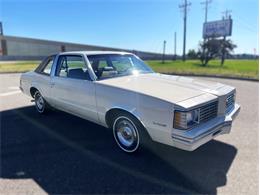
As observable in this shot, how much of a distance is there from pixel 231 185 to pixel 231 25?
118ft

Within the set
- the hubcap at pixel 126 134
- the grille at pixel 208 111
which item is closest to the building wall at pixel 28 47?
the hubcap at pixel 126 134

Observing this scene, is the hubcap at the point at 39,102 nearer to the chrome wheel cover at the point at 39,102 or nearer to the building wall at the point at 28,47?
the chrome wheel cover at the point at 39,102

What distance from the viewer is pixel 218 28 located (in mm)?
35250

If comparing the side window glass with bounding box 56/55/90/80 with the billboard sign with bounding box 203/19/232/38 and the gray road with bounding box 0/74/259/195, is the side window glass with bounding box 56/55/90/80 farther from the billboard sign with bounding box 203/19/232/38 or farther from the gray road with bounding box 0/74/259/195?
the billboard sign with bounding box 203/19/232/38

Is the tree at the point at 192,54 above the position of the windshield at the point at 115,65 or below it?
above

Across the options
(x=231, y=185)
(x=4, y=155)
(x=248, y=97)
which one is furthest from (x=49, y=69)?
(x=248, y=97)

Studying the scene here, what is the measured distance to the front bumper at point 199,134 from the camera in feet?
9.05

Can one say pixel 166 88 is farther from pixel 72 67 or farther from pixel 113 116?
pixel 72 67

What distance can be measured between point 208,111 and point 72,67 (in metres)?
2.86

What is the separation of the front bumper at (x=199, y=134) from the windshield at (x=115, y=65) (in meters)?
1.78

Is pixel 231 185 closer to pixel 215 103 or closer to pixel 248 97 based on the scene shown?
pixel 215 103

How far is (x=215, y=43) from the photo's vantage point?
3594 centimetres

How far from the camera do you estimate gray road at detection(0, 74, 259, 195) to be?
269 centimetres

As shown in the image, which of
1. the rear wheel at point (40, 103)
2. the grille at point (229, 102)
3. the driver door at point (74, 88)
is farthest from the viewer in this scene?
the rear wheel at point (40, 103)
